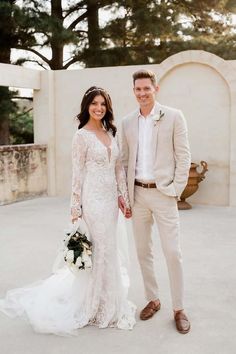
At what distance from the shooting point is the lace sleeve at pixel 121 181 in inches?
124

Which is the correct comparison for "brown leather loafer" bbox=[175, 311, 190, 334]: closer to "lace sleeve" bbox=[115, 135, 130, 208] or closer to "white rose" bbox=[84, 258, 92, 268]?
"white rose" bbox=[84, 258, 92, 268]

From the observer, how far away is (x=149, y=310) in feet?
10.5

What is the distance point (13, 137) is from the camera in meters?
13.0

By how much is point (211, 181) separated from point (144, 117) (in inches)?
186

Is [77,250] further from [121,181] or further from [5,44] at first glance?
[5,44]

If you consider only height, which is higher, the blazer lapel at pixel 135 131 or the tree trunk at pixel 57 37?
the tree trunk at pixel 57 37

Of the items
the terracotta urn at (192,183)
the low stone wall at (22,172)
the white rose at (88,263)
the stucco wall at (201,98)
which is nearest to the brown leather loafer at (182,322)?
the white rose at (88,263)

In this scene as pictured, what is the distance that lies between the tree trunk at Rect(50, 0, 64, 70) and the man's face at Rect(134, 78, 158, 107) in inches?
297

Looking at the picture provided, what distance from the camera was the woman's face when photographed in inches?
121

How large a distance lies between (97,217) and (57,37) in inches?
306

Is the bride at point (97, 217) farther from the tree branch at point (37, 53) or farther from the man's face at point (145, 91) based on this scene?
the tree branch at point (37, 53)

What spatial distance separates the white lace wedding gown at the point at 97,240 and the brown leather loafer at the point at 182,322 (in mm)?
290

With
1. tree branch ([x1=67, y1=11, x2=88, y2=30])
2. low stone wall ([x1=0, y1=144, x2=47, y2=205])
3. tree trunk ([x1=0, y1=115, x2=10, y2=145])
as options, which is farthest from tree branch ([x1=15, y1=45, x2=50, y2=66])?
low stone wall ([x1=0, y1=144, x2=47, y2=205])

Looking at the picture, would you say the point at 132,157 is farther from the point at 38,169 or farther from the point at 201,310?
the point at 38,169
